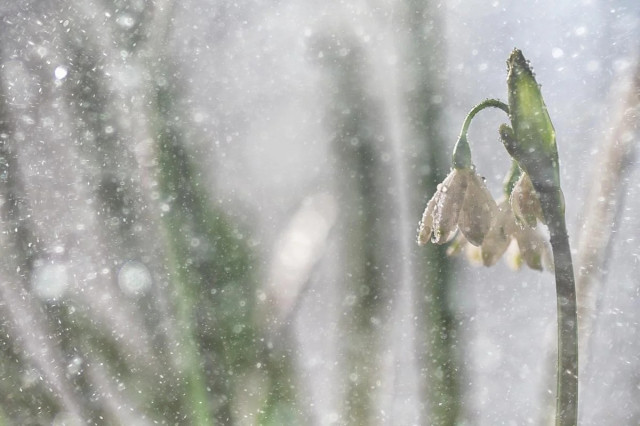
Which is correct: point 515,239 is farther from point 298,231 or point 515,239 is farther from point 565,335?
point 298,231

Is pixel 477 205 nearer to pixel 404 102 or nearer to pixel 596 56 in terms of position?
pixel 404 102

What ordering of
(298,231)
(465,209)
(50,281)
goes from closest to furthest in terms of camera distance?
(465,209), (50,281), (298,231)

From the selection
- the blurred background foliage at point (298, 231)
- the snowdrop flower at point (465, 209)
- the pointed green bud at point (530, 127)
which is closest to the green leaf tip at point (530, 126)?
the pointed green bud at point (530, 127)

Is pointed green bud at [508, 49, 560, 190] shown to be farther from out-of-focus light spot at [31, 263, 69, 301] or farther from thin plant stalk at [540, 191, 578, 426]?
out-of-focus light spot at [31, 263, 69, 301]

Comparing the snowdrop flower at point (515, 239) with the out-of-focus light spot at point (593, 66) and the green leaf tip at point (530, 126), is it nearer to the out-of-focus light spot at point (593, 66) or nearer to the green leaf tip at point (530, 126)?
the green leaf tip at point (530, 126)

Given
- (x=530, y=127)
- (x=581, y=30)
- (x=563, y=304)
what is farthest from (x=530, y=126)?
(x=581, y=30)

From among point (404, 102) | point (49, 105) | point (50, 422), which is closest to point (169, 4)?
point (49, 105)
